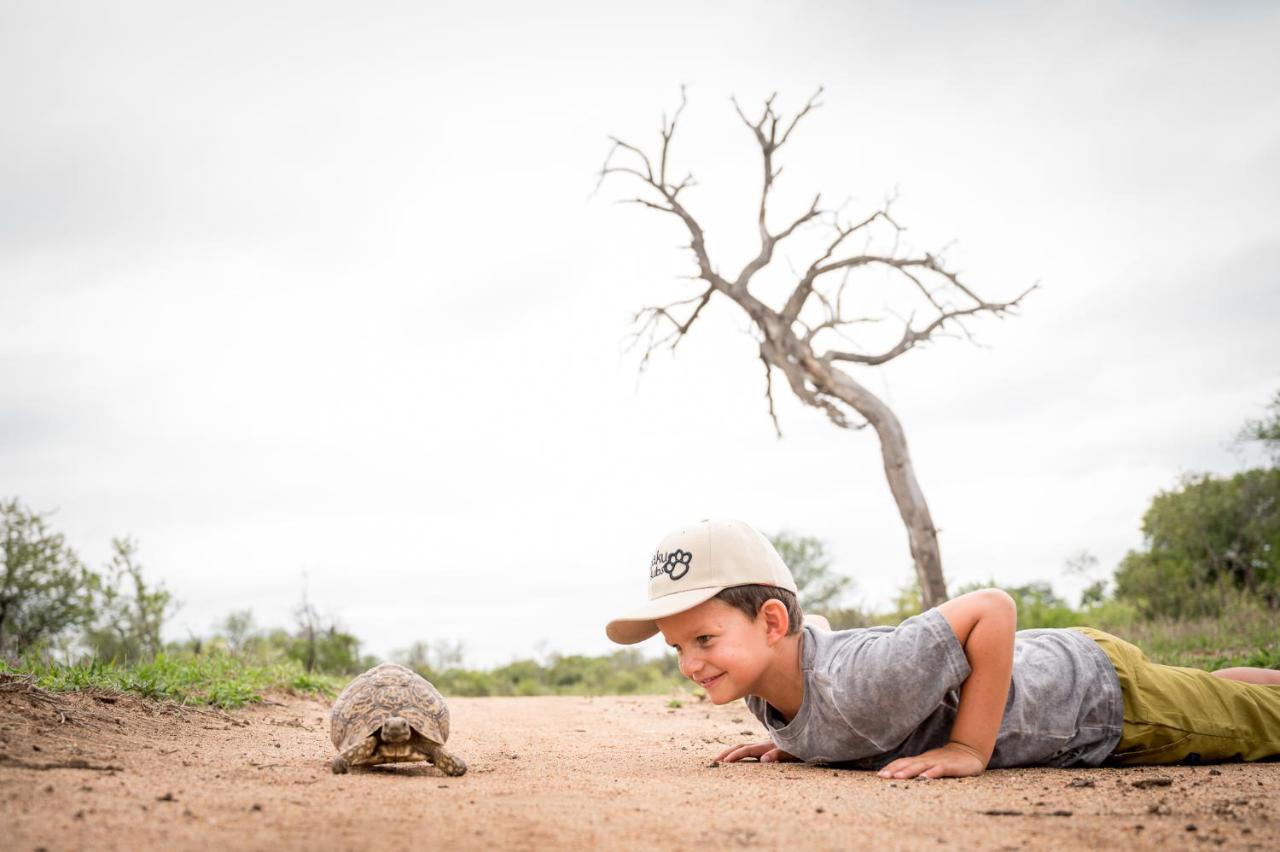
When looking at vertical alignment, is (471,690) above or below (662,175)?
below

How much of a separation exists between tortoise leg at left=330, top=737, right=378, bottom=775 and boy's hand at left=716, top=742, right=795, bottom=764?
5.31 ft

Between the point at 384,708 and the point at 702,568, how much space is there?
1535mm

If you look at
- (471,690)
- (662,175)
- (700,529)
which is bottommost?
(471,690)

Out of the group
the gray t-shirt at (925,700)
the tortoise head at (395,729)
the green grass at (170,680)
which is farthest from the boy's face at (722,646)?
the green grass at (170,680)

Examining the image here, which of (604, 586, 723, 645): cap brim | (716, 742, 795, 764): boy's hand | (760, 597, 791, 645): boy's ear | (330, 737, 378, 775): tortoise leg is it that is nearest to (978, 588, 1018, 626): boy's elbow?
(760, 597, 791, 645): boy's ear

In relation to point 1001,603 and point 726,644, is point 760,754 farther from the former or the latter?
point 1001,603

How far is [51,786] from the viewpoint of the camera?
2932 mm

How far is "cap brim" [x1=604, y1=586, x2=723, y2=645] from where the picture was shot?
3723 mm

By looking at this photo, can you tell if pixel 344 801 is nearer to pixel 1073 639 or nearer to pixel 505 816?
pixel 505 816

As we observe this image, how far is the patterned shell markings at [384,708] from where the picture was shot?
414cm

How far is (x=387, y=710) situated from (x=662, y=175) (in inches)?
381

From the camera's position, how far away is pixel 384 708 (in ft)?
13.7

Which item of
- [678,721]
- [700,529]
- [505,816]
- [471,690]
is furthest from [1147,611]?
[505,816]

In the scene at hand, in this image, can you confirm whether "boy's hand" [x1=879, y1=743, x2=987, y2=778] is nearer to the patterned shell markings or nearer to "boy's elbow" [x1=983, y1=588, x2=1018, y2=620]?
"boy's elbow" [x1=983, y1=588, x2=1018, y2=620]
